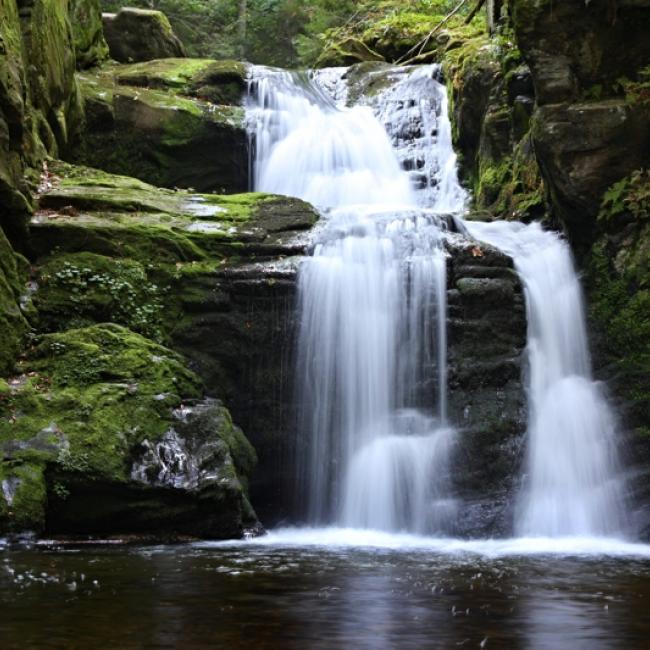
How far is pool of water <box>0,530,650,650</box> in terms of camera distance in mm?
4008

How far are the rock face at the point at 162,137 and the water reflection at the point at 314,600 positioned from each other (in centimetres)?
990

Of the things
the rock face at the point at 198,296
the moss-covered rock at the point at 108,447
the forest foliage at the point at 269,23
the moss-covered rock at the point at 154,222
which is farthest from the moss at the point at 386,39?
the moss-covered rock at the point at 108,447

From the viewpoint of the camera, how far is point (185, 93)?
17094 millimetres

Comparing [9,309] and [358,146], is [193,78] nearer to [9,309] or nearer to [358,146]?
[358,146]

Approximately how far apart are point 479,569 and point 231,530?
2823mm

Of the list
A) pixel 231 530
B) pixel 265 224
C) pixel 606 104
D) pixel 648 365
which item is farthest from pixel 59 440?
pixel 606 104

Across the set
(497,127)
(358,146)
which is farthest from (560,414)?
(358,146)

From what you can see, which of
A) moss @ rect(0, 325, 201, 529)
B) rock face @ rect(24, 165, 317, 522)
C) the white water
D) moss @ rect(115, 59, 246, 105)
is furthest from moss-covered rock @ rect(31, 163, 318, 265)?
moss @ rect(115, 59, 246, 105)

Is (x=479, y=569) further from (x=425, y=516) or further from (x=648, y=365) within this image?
(x=648, y=365)

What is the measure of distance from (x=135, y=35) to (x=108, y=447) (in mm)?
14780

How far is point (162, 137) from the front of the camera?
15.4 m

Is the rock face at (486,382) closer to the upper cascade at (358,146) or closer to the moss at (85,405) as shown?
the moss at (85,405)

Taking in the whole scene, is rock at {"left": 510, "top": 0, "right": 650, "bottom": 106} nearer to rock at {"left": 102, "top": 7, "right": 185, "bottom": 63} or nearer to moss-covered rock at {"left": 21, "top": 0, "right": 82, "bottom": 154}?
moss-covered rock at {"left": 21, "top": 0, "right": 82, "bottom": 154}

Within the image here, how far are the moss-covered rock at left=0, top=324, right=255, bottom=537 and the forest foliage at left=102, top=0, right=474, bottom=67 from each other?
1809 centimetres
